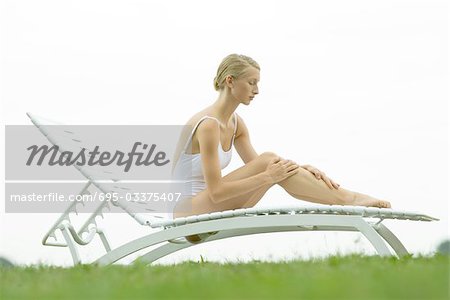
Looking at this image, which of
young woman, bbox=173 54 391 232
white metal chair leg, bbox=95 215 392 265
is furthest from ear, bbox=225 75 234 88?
white metal chair leg, bbox=95 215 392 265

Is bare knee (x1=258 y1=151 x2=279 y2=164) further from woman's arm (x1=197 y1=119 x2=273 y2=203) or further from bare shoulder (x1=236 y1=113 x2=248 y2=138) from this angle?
bare shoulder (x1=236 y1=113 x2=248 y2=138)

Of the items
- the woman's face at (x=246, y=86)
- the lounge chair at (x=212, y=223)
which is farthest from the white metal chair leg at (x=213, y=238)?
the woman's face at (x=246, y=86)

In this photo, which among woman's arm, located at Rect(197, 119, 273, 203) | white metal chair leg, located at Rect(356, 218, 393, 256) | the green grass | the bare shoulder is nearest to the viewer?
the green grass

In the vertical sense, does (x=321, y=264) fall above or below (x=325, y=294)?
above

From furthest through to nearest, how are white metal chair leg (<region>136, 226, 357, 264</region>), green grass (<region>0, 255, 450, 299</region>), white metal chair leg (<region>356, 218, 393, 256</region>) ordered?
white metal chair leg (<region>136, 226, 357, 264</region>) → white metal chair leg (<region>356, 218, 393, 256</region>) → green grass (<region>0, 255, 450, 299</region>)

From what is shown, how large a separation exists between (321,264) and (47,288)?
1.49m

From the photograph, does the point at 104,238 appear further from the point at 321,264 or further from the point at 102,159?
the point at 321,264

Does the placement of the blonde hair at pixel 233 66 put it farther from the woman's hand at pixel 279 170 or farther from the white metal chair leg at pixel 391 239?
the white metal chair leg at pixel 391 239

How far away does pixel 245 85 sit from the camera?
4941 mm

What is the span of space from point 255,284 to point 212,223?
72.9 inches

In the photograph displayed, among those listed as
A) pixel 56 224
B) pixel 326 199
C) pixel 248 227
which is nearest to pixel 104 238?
pixel 56 224

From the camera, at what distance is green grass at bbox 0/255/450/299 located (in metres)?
2.53

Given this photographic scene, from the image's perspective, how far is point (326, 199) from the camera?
4.89 meters

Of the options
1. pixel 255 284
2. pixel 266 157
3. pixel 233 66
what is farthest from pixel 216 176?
pixel 255 284
